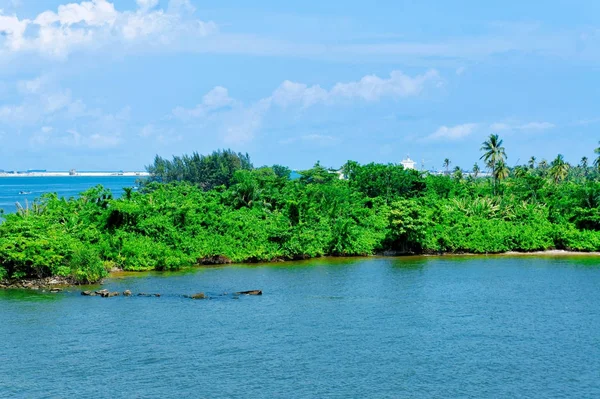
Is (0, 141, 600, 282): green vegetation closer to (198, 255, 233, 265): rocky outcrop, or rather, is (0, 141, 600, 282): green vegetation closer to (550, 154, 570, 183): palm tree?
(198, 255, 233, 265): rocky outcrop

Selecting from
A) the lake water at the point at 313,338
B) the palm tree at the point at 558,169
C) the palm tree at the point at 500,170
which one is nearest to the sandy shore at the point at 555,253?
→ the lake water at the point at 313,338

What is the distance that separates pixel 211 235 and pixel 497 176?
3751cm

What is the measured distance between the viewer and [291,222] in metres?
68.9

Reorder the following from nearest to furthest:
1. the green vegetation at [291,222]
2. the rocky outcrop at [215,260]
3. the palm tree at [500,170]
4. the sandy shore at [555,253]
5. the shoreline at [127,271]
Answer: the shoreline at [127,271]
the green vegetation at [291,222]
the rocky outcrop at [215,260]
the sandy shore at [555,253]
the palm tree at [500,170]

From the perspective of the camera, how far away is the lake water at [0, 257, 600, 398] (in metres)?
30.9

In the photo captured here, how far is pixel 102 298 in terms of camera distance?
152 feet

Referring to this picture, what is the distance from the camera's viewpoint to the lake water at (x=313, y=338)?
101 ft

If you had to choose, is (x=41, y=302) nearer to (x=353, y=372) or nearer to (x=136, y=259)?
(x=136, y=259)

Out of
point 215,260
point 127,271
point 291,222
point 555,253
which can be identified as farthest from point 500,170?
point 127,271

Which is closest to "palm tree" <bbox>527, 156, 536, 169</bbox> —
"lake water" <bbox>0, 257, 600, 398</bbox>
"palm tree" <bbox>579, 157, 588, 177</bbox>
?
"palm tree" <bbox>579, 157, 588, 177</bbox>

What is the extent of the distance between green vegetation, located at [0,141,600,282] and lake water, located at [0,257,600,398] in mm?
3585

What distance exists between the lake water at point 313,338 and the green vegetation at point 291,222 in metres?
A: 3.58

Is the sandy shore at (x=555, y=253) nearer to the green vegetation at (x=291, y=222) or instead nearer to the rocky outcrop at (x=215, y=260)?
the green vegetation at (x=291, y=222)

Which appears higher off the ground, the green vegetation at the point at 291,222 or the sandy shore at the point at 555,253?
the green vegetation at the point at 291,222
